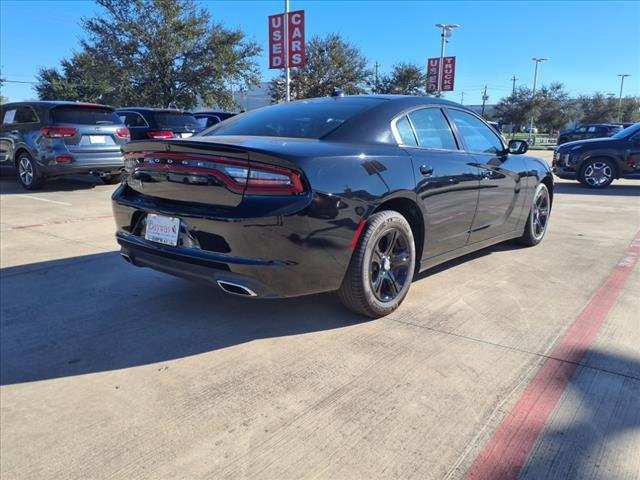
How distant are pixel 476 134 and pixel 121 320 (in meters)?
3.38

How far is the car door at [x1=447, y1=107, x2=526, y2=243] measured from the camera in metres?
4.26

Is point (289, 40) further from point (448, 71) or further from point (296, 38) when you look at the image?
point (448, 71)

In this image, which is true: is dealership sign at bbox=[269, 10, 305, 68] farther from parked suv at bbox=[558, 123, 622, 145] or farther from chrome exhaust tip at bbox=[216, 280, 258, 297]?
parked suv at bbox=[558, 123, 622, 145]

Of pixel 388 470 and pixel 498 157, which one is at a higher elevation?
pixel 498 157

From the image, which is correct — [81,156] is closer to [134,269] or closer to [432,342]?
[134,269]

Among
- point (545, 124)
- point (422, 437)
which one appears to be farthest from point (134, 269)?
point (545, 124)

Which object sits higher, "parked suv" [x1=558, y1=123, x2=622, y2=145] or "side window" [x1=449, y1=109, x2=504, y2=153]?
"parked suv" [x1=558, y1=123, x2=622, y2=145]

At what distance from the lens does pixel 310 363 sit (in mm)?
2818

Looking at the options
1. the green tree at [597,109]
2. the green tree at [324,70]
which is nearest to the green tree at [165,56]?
the green tree at [324,70]

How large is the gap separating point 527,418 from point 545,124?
190ft

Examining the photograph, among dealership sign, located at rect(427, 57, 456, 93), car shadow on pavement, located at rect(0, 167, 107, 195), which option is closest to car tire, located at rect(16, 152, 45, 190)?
car shadow on pavement, located at rect(0, 167, 107, 195)

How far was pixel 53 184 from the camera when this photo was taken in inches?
412

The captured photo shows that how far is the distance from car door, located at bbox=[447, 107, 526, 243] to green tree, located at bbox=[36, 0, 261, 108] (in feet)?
78.1

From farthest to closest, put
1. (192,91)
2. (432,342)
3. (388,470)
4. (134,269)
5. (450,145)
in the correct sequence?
1. (192,91)
2. (134,269)
3. (450,145)
4. (432,342)
5. (388,470)
